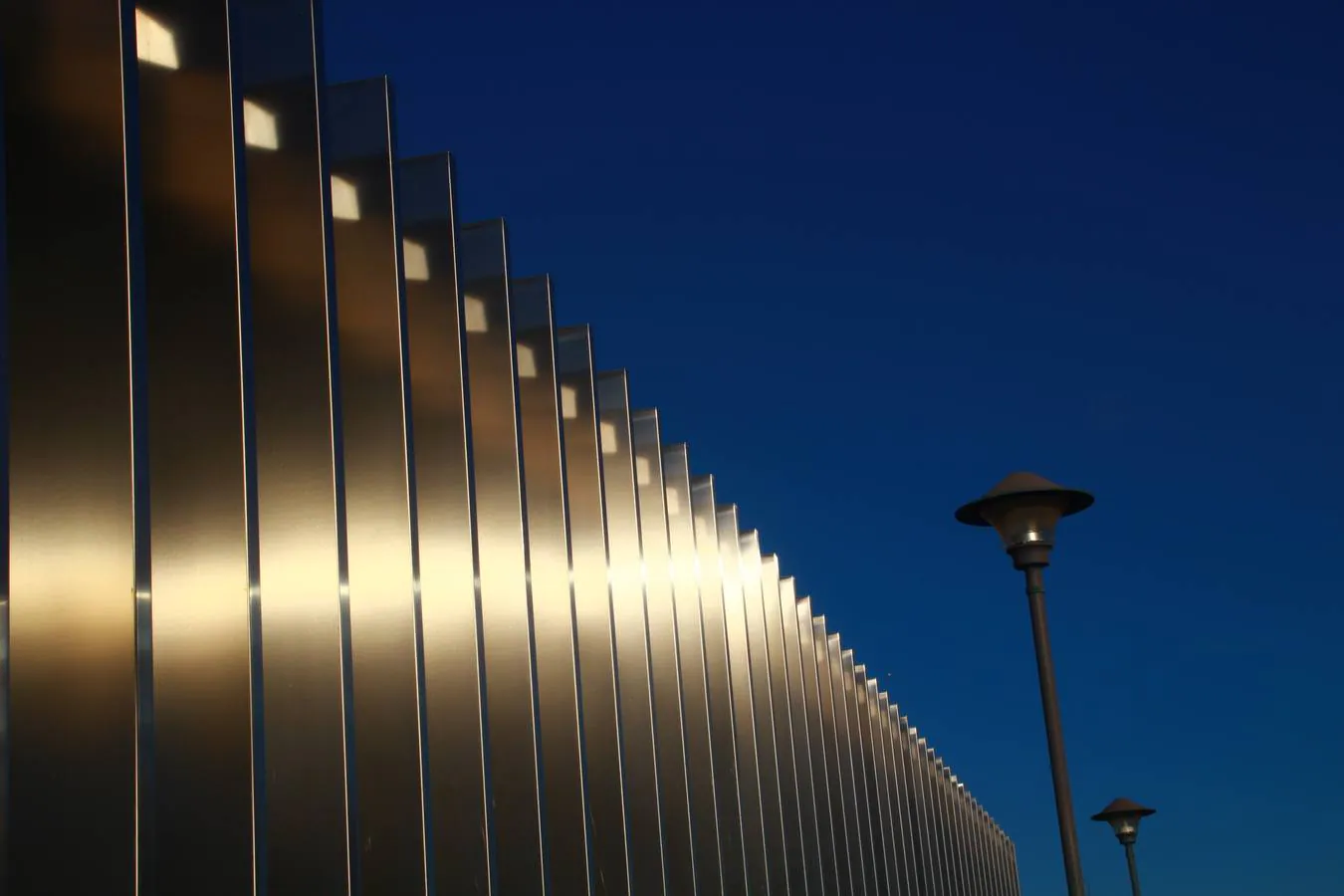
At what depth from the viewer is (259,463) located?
9.47 meters

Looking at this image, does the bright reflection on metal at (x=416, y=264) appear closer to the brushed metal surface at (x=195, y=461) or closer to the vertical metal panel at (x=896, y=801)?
the brushed metal surface at (x=195, y=461)

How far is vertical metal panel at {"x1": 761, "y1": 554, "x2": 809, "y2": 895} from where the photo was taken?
2027cm

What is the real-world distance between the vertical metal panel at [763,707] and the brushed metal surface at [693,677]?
219 centimetres

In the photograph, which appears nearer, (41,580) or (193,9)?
(41,580)

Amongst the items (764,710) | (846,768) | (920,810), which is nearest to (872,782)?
(846,768)

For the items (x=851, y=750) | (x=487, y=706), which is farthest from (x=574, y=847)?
(x=851, y=750)

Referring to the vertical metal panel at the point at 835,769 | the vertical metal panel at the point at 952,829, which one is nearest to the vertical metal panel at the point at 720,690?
the vertical metal panel at the point at 835,769

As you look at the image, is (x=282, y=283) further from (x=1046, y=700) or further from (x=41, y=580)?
(x=1046, y=700)

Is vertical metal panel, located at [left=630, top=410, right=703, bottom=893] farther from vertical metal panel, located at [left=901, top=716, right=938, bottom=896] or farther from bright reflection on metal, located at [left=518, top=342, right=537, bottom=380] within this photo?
vertical metal panel, located at [left=901, top=716, right=938, bottom=896]

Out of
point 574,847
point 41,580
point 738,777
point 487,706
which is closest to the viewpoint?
point 41,580

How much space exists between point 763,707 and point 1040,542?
860 centimetres

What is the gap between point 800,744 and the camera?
22203 mm

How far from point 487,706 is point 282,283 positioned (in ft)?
12.0

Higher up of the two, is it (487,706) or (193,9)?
(193,9)
